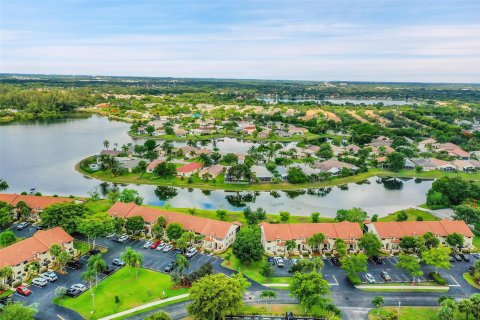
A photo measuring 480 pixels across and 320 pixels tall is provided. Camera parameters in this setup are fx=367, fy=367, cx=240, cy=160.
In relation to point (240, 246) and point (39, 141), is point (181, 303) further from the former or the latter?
point (39, 141)

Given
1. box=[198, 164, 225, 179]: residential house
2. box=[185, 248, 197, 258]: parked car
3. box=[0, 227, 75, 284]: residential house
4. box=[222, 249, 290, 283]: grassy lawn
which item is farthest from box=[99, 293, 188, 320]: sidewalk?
box=[198, 164, 225, 179]: residential house

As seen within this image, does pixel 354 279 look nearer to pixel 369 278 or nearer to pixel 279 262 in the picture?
pixel 369 278

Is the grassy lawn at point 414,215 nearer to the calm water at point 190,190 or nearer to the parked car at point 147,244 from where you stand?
the calm water at point 190,190

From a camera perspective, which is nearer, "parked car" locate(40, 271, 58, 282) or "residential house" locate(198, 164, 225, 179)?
"parked car" locate(40, 271, 58, 282)

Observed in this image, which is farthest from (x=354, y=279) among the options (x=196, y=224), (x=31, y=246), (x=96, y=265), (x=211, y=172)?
(x=211, y=172)

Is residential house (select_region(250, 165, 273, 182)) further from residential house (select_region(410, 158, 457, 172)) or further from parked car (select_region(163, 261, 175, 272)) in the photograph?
residential house (select_region(410, 158, 457, 172))

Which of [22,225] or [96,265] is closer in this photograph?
[96,265]
